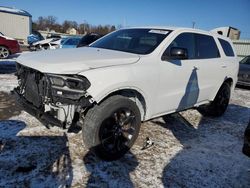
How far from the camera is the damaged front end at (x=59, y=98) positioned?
125 inches

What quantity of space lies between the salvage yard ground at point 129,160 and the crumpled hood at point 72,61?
4.00 ft

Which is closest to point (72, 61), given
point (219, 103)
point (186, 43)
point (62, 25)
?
point (186, 43)

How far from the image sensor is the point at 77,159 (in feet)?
11.9

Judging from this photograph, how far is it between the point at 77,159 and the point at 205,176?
5.71 ft

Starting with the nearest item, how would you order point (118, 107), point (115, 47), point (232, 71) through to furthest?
point (118, 107), point (115, 47), point (232, 71)

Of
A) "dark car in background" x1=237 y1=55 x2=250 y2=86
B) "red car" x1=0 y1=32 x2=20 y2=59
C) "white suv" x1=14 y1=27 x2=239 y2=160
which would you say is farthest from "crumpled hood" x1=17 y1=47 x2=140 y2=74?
"red car" x1=0 y1=32 x2=20 y2=59

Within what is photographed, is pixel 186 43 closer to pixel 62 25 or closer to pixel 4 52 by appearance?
pixel 4 52

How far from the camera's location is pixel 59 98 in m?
3.20

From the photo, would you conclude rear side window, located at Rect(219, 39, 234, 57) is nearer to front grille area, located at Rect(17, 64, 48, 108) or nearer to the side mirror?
the side mirror

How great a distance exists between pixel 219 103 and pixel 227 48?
1283 mm

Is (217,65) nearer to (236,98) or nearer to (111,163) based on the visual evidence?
(111,163)

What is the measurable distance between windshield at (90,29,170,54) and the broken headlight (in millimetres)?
1263

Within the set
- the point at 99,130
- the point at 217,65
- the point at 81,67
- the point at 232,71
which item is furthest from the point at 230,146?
the point at 81,67

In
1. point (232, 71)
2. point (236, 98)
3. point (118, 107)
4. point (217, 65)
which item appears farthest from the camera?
point (236, 98)
